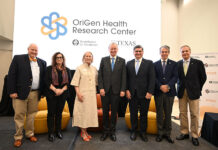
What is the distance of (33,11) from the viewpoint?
3.63m

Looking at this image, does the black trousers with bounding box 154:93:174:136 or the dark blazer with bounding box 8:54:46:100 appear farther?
the black trousers with bounding box 154:93:174:136

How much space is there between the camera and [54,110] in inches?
95.1

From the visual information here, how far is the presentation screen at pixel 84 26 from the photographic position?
362 cm

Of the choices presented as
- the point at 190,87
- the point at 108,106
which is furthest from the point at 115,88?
the point at 190,87

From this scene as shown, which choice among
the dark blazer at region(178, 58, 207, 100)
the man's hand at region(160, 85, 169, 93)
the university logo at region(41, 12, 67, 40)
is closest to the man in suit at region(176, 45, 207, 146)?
the dark blazer at region(178, 58, 207, 100)

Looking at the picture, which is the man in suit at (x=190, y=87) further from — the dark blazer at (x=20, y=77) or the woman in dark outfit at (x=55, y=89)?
the dark blazer at (x=20, y=77)

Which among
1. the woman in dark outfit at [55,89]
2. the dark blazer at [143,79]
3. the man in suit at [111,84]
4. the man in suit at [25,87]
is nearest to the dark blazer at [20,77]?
the man in suit at [25,87]

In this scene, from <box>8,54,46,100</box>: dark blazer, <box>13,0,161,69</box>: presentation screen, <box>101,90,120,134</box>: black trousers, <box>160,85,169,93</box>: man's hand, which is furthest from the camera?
<box>13,0,161,69</box>: presentation screen

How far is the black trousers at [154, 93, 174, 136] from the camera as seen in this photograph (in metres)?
2.43

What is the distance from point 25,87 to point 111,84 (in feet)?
4.43

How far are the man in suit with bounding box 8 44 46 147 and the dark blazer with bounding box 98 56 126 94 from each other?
1039 millimetres

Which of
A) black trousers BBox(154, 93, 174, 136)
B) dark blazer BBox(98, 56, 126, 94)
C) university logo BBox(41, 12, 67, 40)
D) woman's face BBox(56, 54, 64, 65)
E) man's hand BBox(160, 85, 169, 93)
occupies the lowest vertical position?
black trousers BBox(154, 93, 174, 136)

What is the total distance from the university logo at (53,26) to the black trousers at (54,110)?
6.23ft

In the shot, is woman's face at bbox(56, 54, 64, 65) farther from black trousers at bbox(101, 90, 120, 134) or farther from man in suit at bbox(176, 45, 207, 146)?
man in suit at bbox(176, 45, 207, 146)
